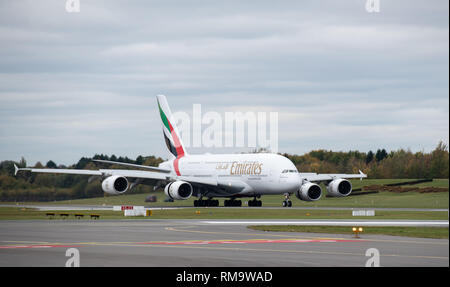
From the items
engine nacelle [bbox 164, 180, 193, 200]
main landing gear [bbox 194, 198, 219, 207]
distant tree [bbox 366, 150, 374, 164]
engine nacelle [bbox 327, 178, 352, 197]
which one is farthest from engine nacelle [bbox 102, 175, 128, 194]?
distant tree [bbox 366, 150, 374, 164]

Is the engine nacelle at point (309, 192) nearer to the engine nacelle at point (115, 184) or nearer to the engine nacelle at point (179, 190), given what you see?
the engine nacelle at point (179, 190)

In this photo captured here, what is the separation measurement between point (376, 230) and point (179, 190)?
128 ft

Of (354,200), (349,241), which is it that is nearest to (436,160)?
(354,200)

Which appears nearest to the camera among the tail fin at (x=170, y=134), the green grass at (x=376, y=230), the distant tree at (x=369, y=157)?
the green grass at (x=376, y=230)

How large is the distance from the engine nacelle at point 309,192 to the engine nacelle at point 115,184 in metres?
16.4

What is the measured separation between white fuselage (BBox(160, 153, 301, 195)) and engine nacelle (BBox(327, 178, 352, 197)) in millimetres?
4320

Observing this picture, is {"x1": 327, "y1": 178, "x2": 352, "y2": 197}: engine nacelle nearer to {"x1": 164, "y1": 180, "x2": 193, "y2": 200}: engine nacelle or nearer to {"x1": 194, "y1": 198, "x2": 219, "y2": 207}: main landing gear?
{"x1": 194, "y1": 198, "x2": 219, "y2": 207}: main landing gear

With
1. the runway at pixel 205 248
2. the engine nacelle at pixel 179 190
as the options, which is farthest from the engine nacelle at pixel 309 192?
the runway at pixel 205 248

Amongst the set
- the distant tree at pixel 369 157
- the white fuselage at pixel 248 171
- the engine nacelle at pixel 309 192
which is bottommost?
the engine nacelle at pixel 309 192

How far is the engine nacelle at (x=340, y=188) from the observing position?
249 feet

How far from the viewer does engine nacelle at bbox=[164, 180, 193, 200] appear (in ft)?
246

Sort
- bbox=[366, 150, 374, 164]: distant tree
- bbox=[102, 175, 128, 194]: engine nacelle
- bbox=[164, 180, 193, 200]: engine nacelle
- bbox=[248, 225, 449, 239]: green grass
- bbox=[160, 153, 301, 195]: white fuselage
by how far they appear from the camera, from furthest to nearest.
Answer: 1. bbox=[366, 150, 374, 164]: distant tree
2. bbox=[164, 180, 193, 200]: engine nacelle
3. bbox=[102, 175, 128, 194]: engine nacelle
4. bbox=[160, 153, 301, 195]: white fuselage
5. bbox=[248, 225, 449, 239]: green grass
